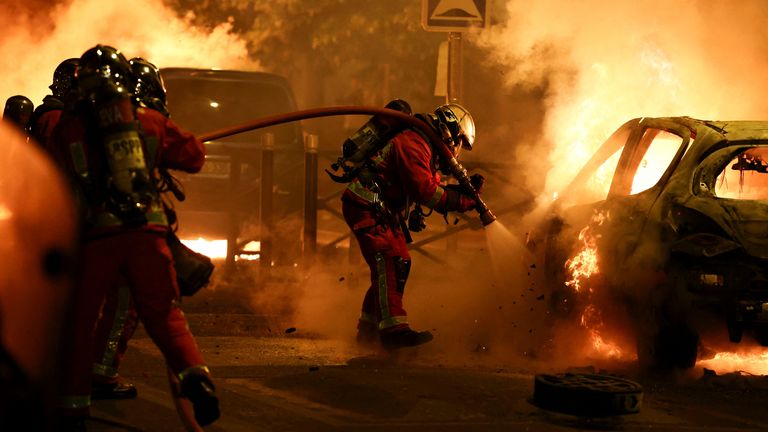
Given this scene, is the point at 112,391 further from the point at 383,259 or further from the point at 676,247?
the point at 676,247

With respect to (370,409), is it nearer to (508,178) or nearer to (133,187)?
(133,187)

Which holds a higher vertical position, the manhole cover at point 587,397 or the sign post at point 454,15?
the sign post at point 454,15

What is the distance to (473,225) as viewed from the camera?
1305 centimetres

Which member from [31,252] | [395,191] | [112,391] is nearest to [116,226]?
[112,391]

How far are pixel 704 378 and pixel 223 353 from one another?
3.05m

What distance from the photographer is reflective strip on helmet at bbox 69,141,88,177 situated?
5.42 m

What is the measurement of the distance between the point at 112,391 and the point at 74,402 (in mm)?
990

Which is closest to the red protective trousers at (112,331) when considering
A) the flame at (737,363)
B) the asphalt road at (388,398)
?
the asphalt road at (388,398)

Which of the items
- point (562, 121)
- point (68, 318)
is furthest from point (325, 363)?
point (562, 121)

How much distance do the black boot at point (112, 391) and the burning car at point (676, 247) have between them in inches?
116

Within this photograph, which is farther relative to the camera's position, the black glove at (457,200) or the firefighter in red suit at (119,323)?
Result: the black glove at (457,200)

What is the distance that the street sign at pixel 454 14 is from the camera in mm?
10508

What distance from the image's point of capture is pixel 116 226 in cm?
535

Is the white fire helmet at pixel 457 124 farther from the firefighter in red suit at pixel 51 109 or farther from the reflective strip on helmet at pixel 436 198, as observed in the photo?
the firefighter in red suit at pixel 51 109
